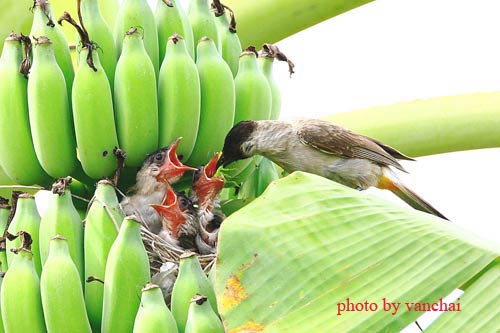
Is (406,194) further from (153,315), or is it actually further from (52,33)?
(153,315)

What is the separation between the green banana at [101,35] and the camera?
309cm

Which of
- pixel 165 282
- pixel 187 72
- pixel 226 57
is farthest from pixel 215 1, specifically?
pixel 165 282

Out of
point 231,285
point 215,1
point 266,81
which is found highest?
point 215,1

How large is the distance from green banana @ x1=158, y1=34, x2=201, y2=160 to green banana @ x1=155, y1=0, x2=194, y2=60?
6.0 inches

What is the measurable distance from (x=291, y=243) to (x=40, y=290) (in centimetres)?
71

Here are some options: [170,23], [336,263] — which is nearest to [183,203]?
[170,23]

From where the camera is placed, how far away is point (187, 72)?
10.0 feet

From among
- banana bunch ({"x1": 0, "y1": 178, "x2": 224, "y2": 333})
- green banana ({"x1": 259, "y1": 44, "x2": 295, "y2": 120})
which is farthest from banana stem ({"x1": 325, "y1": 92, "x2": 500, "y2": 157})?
banana bunch ({"x1": 0, "y1": 178, "x2": 224, "y2": 333})

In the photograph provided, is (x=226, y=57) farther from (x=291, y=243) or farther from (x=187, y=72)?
(x=291, y=243)

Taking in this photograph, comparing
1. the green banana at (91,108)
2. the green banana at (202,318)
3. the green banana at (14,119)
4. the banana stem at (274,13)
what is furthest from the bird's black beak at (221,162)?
the green banana at (202,318)

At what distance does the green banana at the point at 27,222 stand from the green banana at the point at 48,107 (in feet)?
0.47

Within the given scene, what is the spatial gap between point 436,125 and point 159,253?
4.05 ft

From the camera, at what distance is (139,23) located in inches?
123

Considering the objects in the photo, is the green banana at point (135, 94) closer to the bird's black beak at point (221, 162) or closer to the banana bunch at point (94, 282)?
the banana bunch at point (94, 282)
